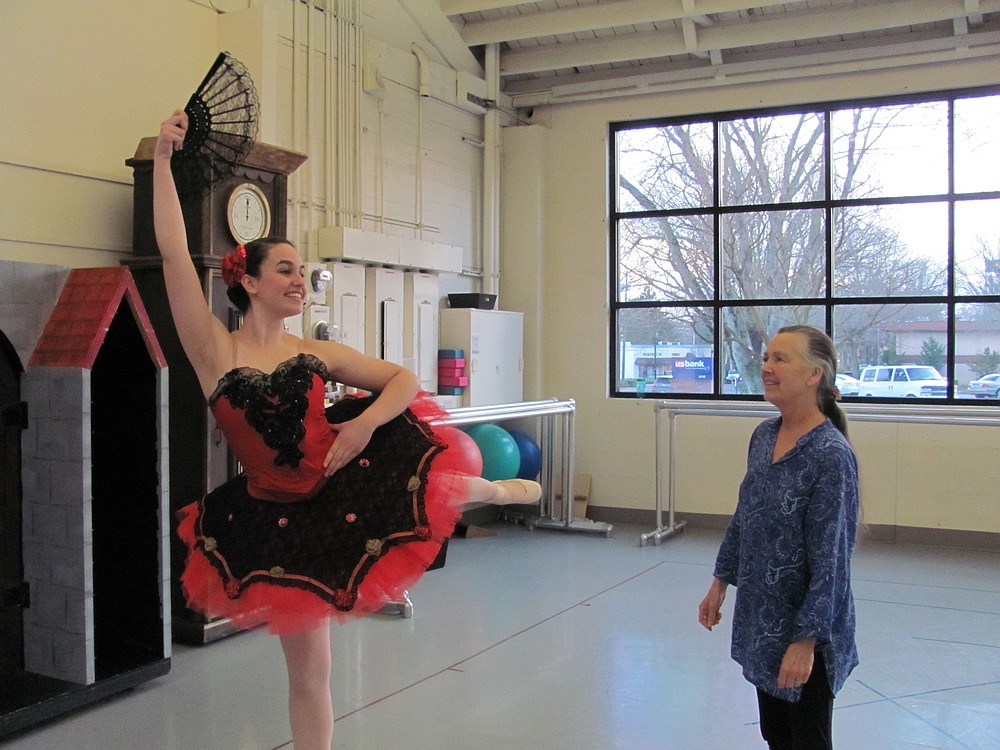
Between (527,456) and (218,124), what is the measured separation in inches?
189

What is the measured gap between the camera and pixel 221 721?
3500 millimetres

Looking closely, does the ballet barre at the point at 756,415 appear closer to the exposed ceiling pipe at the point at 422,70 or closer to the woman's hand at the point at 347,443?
the exposed ceiling pipe at the point at 422,70

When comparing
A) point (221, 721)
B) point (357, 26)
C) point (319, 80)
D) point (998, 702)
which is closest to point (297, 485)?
point (221, 721)

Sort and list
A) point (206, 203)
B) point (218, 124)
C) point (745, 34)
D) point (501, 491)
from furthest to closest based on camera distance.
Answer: point (745, 34)
point (206, 203)
point (218, 124)
point (501, 491)

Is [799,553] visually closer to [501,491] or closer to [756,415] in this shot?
[501,491]

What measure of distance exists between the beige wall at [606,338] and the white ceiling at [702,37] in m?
0.15

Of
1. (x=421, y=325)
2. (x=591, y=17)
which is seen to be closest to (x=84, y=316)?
(x=421, y=325)

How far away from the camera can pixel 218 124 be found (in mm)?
2758

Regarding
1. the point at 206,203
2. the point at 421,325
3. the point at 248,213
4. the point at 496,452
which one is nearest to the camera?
the point at 206,203

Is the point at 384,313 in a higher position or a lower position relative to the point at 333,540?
higher

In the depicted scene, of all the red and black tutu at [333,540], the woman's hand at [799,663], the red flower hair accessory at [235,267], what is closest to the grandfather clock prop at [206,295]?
the red flower hair accessory at [235,267]

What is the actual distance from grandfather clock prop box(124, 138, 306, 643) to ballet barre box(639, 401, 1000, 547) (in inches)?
134

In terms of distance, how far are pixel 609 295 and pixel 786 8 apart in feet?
8.16

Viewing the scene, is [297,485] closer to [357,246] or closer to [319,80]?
[357,246]
